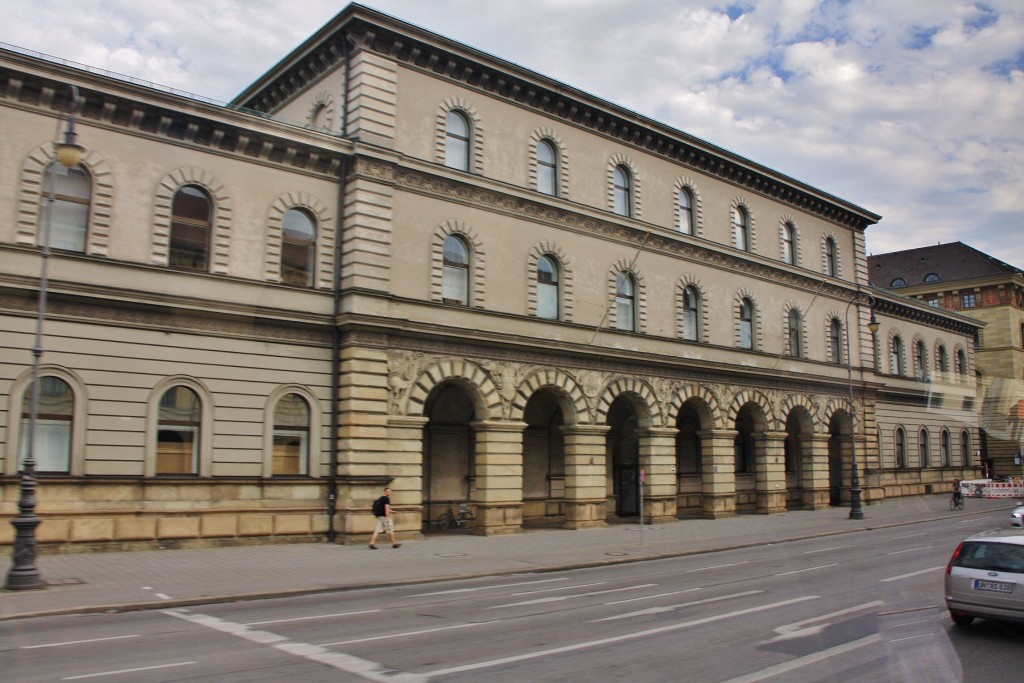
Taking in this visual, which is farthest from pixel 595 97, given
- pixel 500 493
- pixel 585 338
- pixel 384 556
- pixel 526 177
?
pixel 384 556

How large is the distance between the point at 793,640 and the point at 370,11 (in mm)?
22870

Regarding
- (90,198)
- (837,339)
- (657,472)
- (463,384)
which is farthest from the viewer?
(837,339)

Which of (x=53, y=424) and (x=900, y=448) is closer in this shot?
(x=53, y=424)

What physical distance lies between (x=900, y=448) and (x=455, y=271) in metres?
36.9

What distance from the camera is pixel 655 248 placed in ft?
124

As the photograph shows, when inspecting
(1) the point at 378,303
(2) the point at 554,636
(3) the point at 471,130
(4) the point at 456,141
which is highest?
(3) the point at 471,130

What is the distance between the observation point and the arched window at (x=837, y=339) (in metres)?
48.3

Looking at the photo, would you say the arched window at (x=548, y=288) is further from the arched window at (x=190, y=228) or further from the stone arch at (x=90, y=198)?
the stone arch at (x=90, y=198)

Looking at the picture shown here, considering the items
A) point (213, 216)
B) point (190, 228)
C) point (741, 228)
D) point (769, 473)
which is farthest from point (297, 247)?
point (769, 473)

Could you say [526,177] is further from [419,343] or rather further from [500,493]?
[500,493]

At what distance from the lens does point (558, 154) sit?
3428 centimetres

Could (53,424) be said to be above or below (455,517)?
above

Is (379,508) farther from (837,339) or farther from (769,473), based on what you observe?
(837,339)

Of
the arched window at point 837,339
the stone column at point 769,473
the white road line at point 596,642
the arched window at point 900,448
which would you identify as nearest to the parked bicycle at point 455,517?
the stone column at point 769,473
